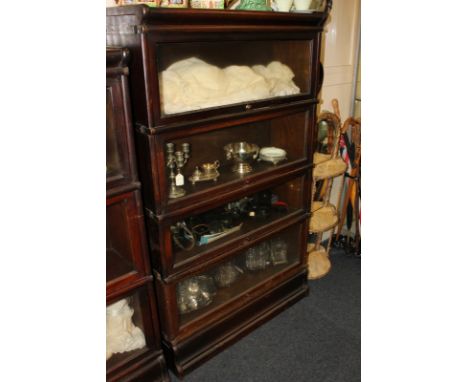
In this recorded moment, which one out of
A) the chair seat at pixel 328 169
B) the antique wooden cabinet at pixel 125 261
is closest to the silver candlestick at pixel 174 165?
the antique wooden cabinet at pixel 125 261

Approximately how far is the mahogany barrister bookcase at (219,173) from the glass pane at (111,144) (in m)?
0.09

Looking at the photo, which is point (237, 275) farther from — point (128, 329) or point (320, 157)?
point (320, 157)

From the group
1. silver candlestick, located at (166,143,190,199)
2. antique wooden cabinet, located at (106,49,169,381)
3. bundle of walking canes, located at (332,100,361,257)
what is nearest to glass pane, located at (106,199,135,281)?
antique wooden cabinet, located at (106,49,169,381)

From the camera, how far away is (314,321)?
1968mm

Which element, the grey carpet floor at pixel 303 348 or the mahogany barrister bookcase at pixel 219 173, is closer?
the mahogany barrister bookcase at pixel 219 173

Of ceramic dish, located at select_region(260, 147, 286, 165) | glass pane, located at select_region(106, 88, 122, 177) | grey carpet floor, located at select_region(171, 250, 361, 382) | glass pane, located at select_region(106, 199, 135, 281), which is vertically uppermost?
glass pane, located at select_region(106, 88, 122, 177)

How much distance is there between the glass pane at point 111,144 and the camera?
1.18 meters

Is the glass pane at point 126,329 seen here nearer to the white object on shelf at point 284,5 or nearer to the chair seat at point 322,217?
the chair seat at point 322,217

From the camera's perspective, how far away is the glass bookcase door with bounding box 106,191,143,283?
4.31 feet

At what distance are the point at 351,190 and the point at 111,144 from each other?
1.78 m

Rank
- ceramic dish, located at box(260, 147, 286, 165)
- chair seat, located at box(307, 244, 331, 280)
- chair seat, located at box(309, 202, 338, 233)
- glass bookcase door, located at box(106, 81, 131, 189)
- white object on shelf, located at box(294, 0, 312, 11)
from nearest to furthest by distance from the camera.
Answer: glass bookcase door, located at box(106, 81, 131, 189) → white object on shelf, located at box(294, 0, 312, 11) → ceramic dish, located at box(260, 147, 286, 165) → chair seat, located at box(309, 202, 338, 233) → chair seat, located at box(307, 244, 331, 280)

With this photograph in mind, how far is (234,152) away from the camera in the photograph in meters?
1.78

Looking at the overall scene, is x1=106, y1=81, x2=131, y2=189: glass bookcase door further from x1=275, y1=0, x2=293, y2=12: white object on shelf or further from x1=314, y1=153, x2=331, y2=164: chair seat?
x1=314, y1=153, x2=331, y2=164: chair seat

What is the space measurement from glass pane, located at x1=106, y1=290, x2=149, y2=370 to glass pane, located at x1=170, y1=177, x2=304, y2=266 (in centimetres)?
25
